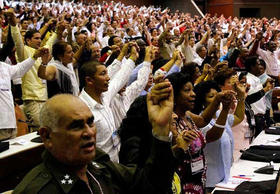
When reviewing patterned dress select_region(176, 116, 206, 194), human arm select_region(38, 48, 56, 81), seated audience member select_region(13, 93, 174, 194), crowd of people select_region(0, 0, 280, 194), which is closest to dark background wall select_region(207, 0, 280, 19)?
crowd of people select_region(0, 0, 280, 194)

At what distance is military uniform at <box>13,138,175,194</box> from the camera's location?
129 centimetres

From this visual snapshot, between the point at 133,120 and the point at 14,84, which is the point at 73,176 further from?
the point at 14,84

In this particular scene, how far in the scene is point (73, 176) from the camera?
1323 millimetres

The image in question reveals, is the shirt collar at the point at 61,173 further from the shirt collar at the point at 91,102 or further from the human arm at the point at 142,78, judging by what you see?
the human arm at the point at 142,78

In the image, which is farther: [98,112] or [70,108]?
[98,112]

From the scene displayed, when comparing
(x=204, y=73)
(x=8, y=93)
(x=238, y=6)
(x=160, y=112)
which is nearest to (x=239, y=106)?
(x=204, y=73)

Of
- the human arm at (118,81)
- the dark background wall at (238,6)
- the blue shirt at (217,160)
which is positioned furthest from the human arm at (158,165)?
the dark background wall at (238,6)

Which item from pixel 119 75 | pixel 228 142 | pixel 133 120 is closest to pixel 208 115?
pixel 228 142

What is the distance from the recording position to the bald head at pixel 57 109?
134 cm

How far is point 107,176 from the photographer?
1.46 meters

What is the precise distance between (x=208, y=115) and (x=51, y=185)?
1.82 meters

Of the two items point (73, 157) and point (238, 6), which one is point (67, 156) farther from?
point (238, 6)

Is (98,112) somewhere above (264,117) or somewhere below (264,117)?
above

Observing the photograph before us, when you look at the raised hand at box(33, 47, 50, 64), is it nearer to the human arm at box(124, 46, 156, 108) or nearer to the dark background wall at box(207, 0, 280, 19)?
the human arm at box(124, 46, 156, 108)
